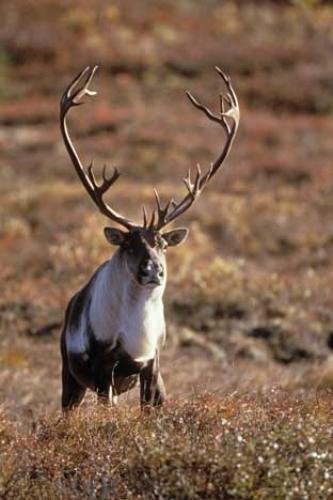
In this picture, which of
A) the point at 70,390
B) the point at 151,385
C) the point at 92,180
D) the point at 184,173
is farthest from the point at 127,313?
the point at 184,173

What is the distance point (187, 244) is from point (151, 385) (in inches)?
385

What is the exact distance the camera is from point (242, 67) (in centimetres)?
3644

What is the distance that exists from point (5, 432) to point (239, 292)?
7.74 m

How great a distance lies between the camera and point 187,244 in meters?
18.8

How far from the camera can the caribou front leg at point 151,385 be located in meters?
8.98

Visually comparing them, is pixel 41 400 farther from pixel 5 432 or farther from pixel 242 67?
pixel 242 67

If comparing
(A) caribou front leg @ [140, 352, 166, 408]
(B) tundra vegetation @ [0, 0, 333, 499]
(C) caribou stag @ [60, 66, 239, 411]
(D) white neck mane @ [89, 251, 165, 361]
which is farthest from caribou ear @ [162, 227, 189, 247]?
(B) tundra vegetation @ [0, 0, 333, 499]

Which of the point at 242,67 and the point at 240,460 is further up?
the point at 240,460

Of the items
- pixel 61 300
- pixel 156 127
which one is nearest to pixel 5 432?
pixel 61 300

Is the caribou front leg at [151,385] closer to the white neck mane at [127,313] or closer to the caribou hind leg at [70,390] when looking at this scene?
the white neck mane at [127,313]

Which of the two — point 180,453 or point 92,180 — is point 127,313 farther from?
point 180,453

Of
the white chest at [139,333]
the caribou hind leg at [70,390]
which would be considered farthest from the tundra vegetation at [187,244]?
the white chest at [139,333]

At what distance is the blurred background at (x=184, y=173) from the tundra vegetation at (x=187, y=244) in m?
0.04

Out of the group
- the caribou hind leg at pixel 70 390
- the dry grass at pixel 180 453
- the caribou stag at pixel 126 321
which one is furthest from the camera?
the caribou hind leg at pixel 70 390
